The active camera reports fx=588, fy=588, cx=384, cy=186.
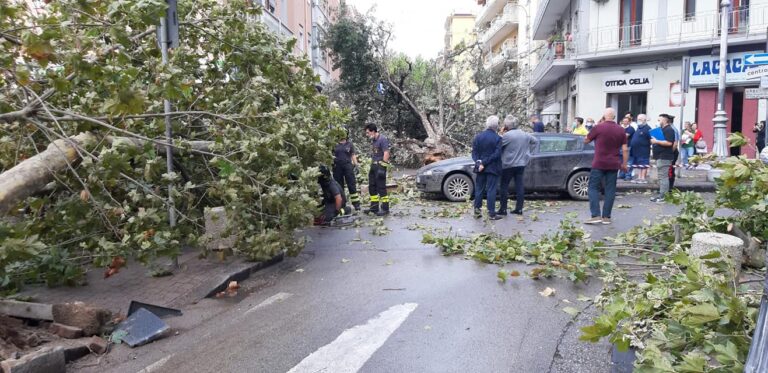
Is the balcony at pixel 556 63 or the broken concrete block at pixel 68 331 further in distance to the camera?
the balcony at pixel 556 63

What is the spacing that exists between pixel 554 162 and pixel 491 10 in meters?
43.1

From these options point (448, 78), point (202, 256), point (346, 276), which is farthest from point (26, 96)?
point (448, 78)

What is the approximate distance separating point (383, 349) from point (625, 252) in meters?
4.07

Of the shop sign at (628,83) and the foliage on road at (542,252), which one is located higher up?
the shop sign at (628,83)

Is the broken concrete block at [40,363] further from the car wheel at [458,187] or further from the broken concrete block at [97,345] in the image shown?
the car wheel at [458,187]

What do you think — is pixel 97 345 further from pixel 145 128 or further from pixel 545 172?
pixel 545 172

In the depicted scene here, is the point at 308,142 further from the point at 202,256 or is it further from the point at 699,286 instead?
the point at 699,286

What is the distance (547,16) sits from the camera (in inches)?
1307

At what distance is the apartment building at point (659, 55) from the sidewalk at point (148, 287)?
18.9 m

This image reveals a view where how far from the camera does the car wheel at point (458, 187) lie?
41.6ft

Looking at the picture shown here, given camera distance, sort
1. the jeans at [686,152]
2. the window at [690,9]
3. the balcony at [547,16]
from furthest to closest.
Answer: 1. the balcony at [547,16]
2. the window at [690,9]
3. the jeans at [686,152]

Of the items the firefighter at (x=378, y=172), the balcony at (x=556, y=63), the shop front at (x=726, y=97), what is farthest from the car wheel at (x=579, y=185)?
the balcony at (x=556, y=63)

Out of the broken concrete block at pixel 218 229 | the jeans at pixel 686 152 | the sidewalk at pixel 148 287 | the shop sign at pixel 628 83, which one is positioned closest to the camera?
the sidewalk at pixel 148 287

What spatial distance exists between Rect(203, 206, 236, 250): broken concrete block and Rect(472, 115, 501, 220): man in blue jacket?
4.77m
